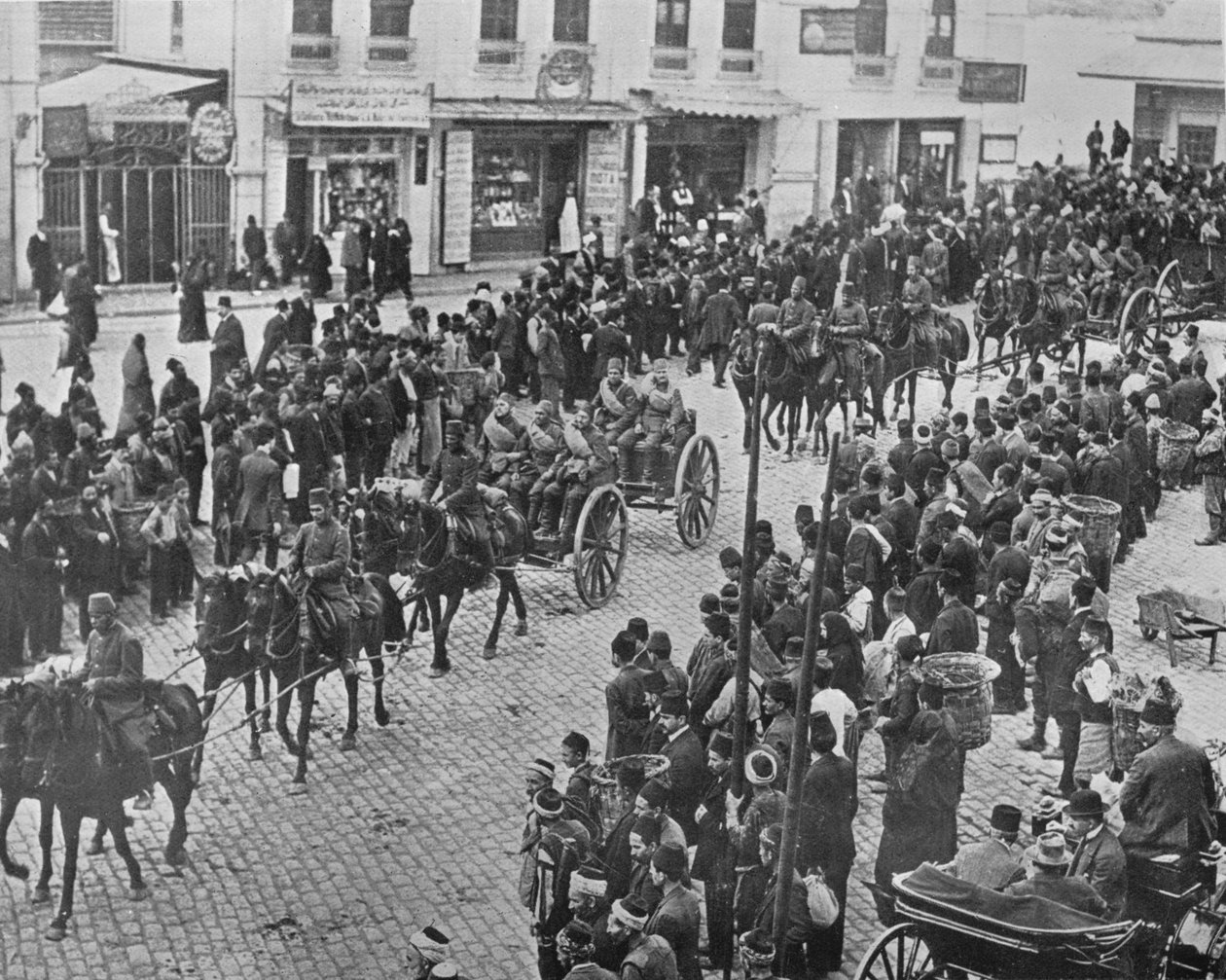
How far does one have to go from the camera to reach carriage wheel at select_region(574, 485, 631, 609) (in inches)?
517

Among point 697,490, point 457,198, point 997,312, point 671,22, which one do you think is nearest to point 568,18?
point 671,22

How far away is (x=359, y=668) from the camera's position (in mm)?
11773

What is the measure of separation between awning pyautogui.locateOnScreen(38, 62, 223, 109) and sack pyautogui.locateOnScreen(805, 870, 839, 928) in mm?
8591

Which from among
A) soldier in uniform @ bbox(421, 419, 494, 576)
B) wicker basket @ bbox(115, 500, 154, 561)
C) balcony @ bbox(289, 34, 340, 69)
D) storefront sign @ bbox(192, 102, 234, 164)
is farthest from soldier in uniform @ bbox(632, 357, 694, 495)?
storefront sign @ bbox(192, 102, 234, 164)

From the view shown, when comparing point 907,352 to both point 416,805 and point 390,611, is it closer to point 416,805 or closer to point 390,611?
point 390,611

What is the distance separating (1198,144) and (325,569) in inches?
297

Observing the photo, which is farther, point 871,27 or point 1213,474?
point 1213,474

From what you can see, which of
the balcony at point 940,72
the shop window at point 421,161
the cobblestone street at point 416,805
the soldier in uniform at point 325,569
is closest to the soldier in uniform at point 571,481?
the cobblestone street at point 416,805

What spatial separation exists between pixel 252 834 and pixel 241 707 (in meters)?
1.64

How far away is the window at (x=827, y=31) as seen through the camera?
13070mm

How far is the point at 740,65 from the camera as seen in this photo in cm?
1357

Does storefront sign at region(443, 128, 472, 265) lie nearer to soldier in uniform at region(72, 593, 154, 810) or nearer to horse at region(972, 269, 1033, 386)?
horse at region(972, 269, 1033, 386)

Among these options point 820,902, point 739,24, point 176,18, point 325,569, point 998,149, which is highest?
point 739,24

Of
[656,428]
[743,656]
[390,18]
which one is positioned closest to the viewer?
[743,656]
